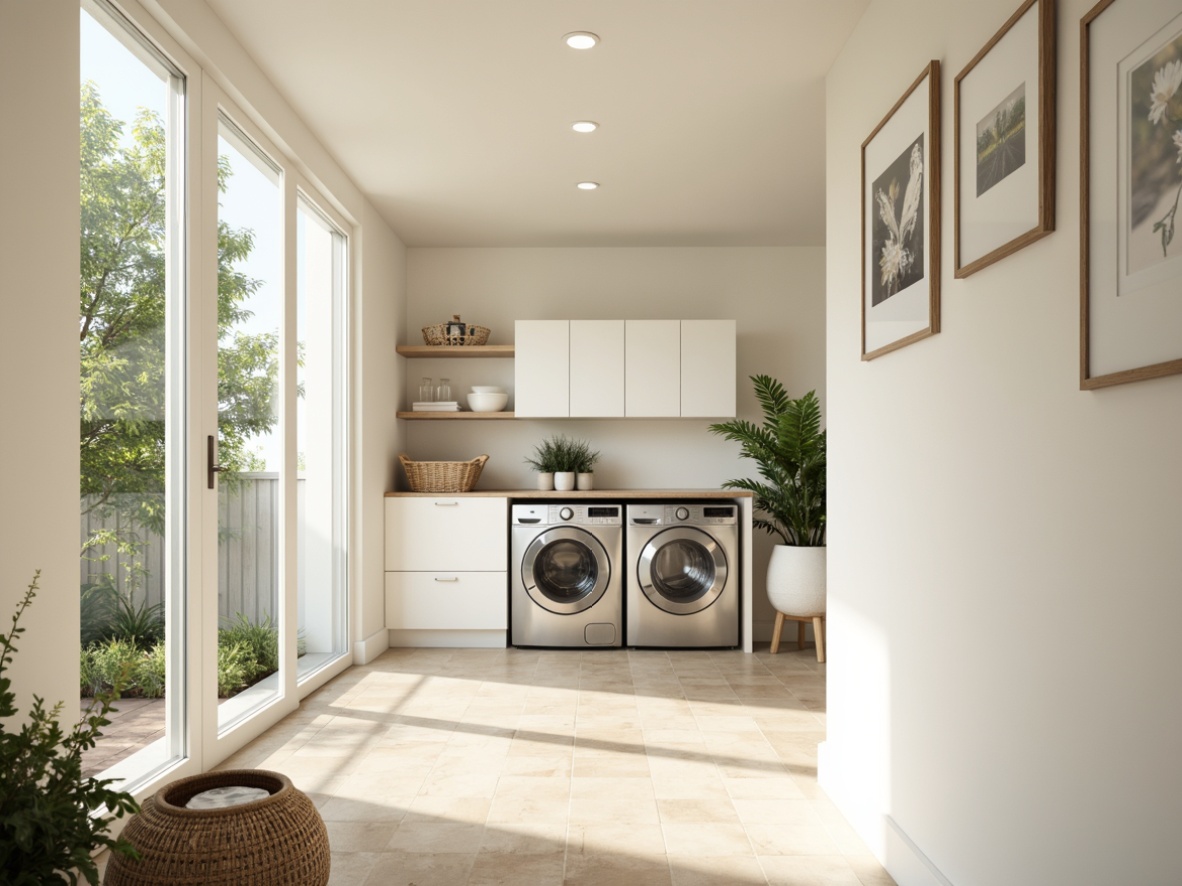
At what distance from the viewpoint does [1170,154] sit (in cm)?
119

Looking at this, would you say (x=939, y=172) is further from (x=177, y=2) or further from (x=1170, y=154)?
(x=177, y=2)

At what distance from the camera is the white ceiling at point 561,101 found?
2.80 meters

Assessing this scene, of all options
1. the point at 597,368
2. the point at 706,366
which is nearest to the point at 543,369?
the point at 597,368

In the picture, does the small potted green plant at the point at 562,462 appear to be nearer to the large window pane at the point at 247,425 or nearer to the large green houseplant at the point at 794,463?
the large green houseplant at the point at 794,463

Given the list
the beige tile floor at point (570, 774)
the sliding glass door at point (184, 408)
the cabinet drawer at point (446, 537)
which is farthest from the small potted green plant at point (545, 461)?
the sliding glass door at point (184, 408)

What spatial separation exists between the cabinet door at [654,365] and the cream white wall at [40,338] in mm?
3727

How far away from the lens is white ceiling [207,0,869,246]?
2805mm

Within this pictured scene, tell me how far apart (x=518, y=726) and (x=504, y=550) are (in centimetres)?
176

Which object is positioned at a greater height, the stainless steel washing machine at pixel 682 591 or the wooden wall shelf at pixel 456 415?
the wooden wall shelf at pixel 456 415

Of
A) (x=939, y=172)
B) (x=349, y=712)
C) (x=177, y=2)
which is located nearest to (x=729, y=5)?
(x=939, y=172)

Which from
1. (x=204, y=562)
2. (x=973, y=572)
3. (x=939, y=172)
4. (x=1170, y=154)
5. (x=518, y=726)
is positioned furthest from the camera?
(x=518, y=726)

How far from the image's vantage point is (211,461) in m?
2.93

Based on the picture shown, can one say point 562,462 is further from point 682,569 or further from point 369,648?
point 369,648

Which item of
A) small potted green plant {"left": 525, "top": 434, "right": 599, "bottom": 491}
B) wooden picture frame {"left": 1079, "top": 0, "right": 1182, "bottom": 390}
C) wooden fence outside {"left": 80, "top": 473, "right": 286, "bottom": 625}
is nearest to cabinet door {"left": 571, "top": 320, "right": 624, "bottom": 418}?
small potted green plant {"left": 525, "top": 434, "right": 599, "bottom": 491}
